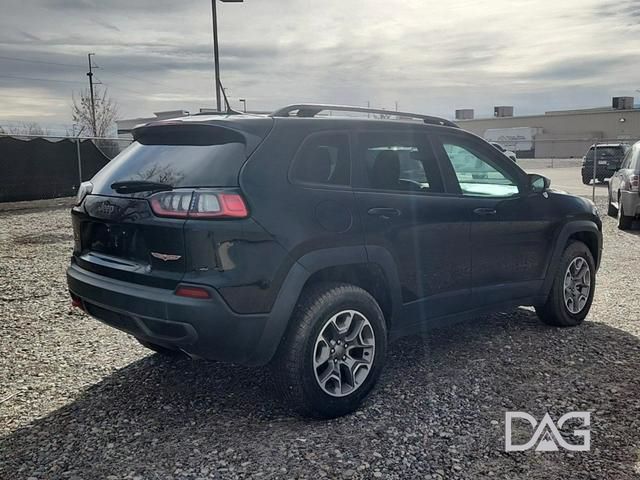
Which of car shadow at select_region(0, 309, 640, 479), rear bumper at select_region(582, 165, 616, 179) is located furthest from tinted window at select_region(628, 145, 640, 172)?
rear bumper at select_region(582, 165, 616, 179)

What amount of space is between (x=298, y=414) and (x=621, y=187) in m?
10.4

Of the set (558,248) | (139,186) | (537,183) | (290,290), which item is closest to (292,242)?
(290,290)

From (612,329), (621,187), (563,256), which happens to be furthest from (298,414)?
(621,187)

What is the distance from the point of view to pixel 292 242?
337cm

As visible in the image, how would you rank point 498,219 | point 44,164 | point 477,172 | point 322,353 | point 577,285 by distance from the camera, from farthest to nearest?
point 44,164 < point 577,285 < point 477,172 < point 498,219 < point 322,353

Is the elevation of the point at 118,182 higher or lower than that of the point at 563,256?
higher

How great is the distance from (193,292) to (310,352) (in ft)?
2.53

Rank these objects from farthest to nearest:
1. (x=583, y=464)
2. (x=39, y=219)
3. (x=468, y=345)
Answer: (x=39, y=219) < (x=468, y=345) < (x=583, y=464)

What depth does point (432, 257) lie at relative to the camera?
4145mm

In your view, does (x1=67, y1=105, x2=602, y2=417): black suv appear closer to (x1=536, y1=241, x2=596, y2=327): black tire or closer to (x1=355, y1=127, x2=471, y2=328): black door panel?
(x1=355, y1=127, x2=471, y2=328): black door panel

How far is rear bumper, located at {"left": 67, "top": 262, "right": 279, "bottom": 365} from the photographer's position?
10.4 ft

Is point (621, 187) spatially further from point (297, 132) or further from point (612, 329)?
point (297, 132)

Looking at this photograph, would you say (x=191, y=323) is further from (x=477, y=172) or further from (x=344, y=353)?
(x=477, y=172)

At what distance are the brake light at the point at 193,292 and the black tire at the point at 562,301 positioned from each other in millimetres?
3294
